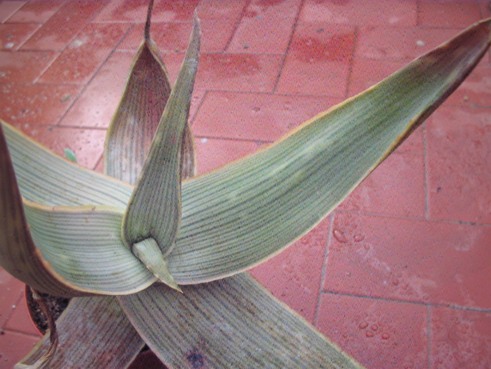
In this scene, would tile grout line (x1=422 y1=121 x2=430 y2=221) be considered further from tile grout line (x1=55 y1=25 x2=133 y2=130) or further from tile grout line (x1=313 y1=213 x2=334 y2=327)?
tile grout line (x1=55 y1=25 x2=133 y2=130)

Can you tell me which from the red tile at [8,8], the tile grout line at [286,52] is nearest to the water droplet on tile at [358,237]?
the tile grout line at [286,52]

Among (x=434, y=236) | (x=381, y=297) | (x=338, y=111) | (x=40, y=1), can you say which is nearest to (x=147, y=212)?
(x=338, y=111)

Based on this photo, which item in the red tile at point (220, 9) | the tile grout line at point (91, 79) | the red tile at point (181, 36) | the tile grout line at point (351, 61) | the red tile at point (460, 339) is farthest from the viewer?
the red tile at point (220, 9)

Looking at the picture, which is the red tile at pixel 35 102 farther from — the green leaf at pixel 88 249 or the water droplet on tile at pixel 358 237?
the green leaf at pixel 88 249

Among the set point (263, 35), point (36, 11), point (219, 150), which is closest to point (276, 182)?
point (219, 150)

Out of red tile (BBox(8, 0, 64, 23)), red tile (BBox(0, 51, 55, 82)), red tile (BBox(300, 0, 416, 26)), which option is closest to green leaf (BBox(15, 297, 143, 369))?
red tile (BBox(0, 51, 55, 82))

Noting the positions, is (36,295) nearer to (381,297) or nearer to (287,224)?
(287,224)
